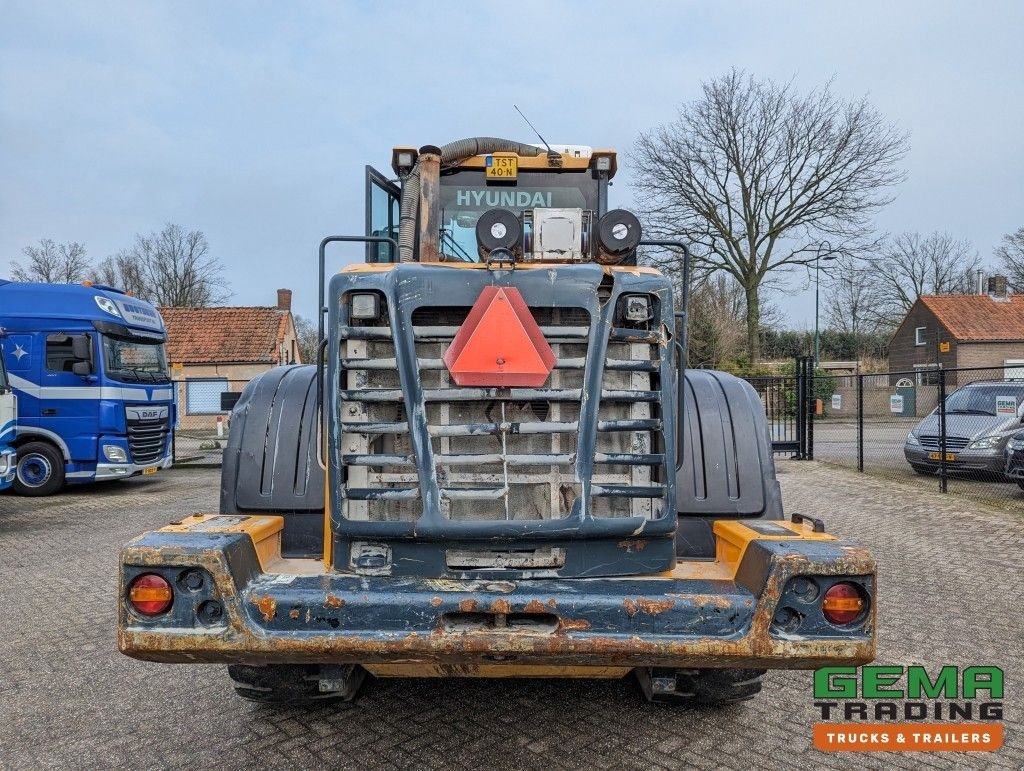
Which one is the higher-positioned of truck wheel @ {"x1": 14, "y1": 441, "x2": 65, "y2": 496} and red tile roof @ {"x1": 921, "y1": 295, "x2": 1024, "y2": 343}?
red tile roof @ {"x1": 921, "y1": 295, "x2": 1024, "y2": 343}

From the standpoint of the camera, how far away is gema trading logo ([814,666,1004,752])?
Result: 3.48 metres

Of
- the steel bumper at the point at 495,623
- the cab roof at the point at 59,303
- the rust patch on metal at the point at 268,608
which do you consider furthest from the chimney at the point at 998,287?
the rust patch on metal at the point at 268,608

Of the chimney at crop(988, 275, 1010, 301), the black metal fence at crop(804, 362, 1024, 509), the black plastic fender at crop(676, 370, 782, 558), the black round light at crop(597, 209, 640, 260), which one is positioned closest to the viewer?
the black round light at crop(597, 209, 640, 260)

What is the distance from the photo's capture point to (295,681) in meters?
3.29

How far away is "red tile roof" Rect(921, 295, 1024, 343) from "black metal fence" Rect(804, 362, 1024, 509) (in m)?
24.1

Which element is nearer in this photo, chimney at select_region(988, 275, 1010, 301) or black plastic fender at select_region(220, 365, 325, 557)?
black plastic fender at select_region(220, 365, 325, 557)

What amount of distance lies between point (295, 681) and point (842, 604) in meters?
2.19

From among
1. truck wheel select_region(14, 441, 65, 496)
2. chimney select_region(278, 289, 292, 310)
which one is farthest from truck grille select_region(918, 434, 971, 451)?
chimney select_region(278, 289, 292, 310)

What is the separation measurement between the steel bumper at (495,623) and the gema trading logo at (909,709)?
1221 millimetres

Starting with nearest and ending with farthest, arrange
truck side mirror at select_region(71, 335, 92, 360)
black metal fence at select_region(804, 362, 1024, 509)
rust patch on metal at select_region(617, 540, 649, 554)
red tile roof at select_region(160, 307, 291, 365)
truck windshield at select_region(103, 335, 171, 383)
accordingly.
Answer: rust patch on metal at select_region(617, 540, 649, 554) < black metal fence at select_region(804, 362, 1024, 509) < truck side mirror at select_region(71, 335, 92, 360) < truck windshield at select_region(103, 335, 171, 383) < red tile roof at select_region(160, 307, 291, 365)

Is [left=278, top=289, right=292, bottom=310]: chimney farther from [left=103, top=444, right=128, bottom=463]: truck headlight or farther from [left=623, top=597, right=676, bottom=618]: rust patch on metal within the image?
[left=623, top=597, right=676, bottom=618]: rust patch on metal

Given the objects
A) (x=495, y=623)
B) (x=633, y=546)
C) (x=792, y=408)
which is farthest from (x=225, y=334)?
(x=495, y=623)

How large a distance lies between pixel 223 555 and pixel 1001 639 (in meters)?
4.67

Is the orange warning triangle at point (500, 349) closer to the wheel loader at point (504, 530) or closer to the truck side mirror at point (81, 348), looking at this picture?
the wheel loader at point (504, 530)
